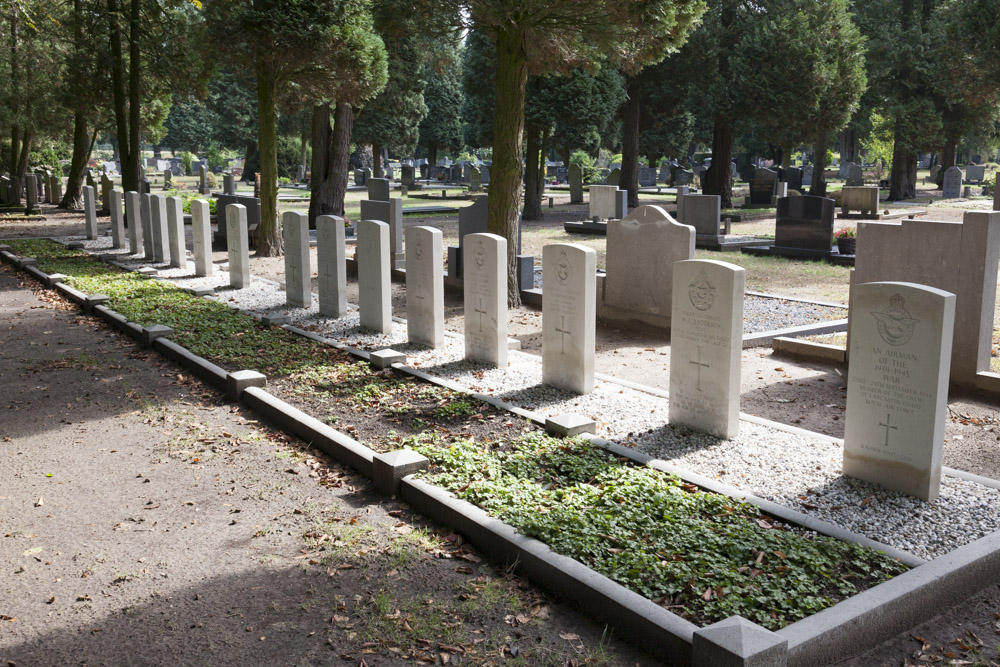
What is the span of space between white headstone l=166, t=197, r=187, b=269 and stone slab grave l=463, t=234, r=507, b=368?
862 cm

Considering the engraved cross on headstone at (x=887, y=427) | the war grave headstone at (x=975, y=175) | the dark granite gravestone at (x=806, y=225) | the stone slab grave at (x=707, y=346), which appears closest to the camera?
the engraved cross on headstone at (x=887, y=427)

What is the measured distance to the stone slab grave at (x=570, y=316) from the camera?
743 cm

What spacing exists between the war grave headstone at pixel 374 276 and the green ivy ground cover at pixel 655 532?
12.7ft

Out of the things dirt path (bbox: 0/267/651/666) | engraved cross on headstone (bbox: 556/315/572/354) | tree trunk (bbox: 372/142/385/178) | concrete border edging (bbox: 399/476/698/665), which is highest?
tree trunk (bbox: 372/142/385/178)

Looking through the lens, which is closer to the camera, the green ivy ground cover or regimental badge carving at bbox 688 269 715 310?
the green ivy ground cover

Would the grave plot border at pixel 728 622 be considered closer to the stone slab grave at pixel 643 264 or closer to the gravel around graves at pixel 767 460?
the gravel around graves at pixel 767 460

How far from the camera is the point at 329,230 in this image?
11.1 m

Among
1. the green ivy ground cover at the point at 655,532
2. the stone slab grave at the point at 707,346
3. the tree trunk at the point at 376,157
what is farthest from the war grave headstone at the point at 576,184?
the green ivy ground cover at the point at 655,532

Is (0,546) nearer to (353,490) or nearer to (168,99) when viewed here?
(353,490)

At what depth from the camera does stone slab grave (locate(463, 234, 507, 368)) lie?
848 cm

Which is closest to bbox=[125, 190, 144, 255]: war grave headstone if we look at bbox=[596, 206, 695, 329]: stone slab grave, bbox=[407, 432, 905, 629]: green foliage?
bbox=[596, 206, 695, 329]: stone slab grave

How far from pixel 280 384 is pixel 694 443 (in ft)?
12.8

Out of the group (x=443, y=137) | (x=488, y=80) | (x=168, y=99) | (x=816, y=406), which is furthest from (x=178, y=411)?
(x=443, y=137)

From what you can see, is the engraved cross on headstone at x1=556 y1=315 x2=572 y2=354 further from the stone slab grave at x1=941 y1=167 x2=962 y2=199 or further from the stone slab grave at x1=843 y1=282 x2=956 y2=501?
the stone slab grave at x1=941 y1=167 x2=962 y2=199
